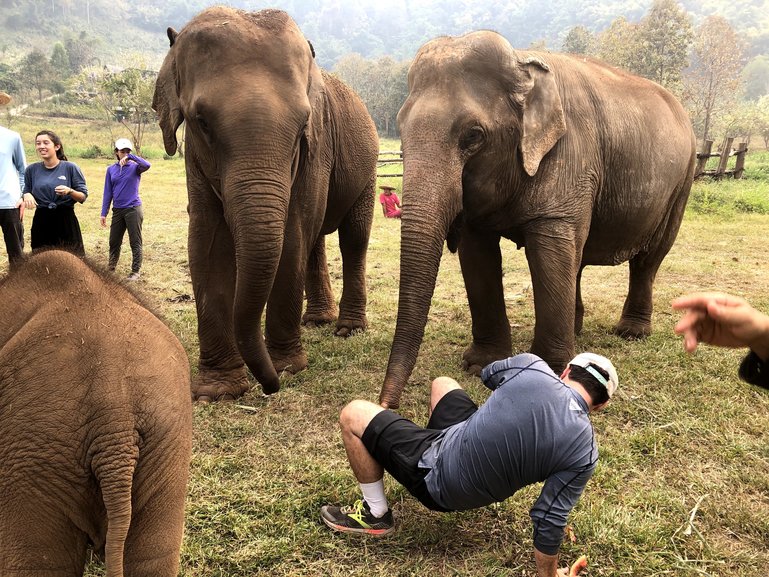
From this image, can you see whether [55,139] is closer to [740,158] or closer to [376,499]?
[376,499]

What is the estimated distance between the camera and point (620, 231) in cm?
516

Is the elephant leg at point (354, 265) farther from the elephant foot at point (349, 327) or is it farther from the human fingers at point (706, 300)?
the human fingers at point (706, 300)

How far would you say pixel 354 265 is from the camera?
250 inches

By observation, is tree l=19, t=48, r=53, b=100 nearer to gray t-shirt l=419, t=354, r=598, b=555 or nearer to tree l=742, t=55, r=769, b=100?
gray t-shirt l=419, t=354, r=598, b=555

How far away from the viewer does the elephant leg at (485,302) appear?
5035 millimetres

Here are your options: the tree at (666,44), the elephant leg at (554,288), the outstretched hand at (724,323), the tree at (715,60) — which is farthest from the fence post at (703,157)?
the tree at (715,60)

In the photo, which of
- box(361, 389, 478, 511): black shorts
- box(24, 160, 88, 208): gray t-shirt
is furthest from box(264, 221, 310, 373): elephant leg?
box(24, 160, 88, 208): gray t-shirt

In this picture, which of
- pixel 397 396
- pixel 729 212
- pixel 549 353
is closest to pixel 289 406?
pixel 397 396

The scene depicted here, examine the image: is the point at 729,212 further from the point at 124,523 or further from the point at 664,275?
the point at 124,523

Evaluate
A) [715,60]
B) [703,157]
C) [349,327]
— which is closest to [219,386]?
[349,327]

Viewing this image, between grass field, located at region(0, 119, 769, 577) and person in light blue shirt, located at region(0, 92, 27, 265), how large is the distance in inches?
70.4

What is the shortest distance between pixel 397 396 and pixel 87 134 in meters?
47.9

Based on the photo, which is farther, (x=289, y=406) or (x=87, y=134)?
(x=87, y=134)

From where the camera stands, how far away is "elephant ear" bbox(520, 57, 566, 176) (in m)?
4.19
